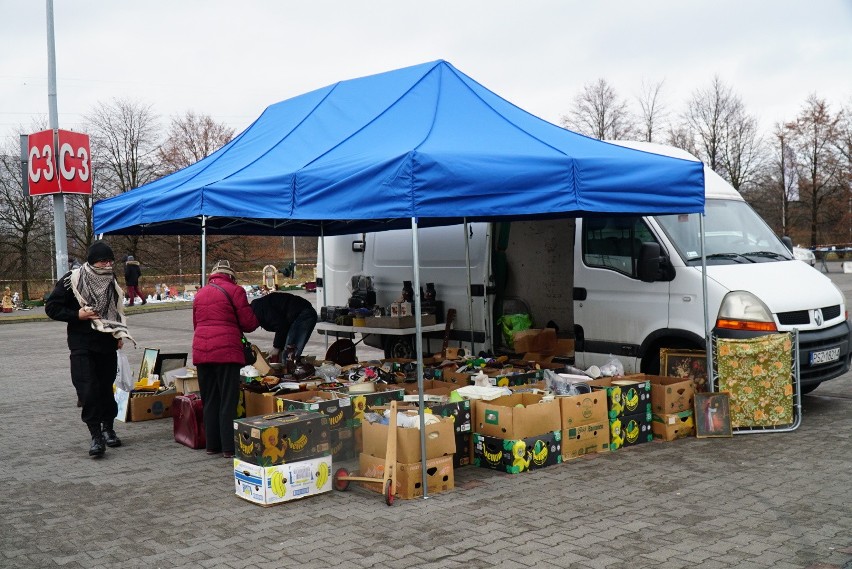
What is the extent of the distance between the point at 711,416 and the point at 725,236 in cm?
202

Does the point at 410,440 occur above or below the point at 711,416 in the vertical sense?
above

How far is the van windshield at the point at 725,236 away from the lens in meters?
8.04

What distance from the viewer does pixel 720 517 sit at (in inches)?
204

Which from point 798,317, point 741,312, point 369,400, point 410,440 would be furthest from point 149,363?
point 798,317

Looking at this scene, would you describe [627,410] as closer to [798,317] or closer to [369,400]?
[798,317]

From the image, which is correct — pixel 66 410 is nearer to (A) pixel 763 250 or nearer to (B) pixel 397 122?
(B) pixel 397 122

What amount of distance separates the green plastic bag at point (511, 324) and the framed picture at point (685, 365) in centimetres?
233

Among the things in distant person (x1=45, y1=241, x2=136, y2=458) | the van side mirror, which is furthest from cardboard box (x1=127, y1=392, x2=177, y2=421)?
the van side mirror

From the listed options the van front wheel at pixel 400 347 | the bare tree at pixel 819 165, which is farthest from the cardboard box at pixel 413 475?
the bare tree at pixel 819 165

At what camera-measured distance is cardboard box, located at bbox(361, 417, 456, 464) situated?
5820 mm

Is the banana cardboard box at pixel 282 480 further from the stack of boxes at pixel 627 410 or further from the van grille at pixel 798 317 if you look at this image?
the van grille at pixel 798 317

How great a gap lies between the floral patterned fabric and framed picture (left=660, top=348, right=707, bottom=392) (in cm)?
25

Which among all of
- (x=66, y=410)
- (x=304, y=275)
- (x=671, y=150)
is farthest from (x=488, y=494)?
(x=304, y=275)

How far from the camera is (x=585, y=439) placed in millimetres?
6848
